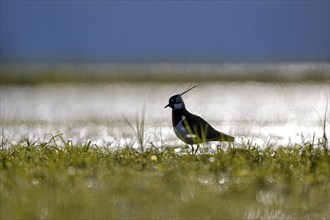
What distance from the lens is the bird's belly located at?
22.9ft

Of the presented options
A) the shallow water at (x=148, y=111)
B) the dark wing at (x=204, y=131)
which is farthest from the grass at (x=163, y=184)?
Result: the shallow water at (x=148, y=111)

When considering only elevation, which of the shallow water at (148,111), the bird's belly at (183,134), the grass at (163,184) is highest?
the shallow water at (148,111)

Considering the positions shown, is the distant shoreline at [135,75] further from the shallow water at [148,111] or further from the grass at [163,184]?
the grass at [163,184]

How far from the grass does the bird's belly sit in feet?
1.65

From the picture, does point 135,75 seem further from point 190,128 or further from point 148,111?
point 190,128

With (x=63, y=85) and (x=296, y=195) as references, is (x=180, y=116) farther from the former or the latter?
(x=63, y=85)

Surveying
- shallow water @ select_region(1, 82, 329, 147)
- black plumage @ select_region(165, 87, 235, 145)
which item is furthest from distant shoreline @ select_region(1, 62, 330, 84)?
black plumage @ select_region(165, 87, 235, 145)

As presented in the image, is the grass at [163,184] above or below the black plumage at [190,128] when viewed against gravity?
below

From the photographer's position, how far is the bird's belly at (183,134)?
698 cm

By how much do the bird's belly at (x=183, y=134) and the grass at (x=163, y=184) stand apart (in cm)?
50

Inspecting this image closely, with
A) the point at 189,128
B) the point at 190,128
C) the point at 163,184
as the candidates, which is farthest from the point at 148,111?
the point at 163,184

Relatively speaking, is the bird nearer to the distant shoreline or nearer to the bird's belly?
the bird's belly

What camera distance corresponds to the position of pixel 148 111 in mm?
15180

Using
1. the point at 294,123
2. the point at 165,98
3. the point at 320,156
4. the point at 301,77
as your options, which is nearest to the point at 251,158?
the point at 320,156
